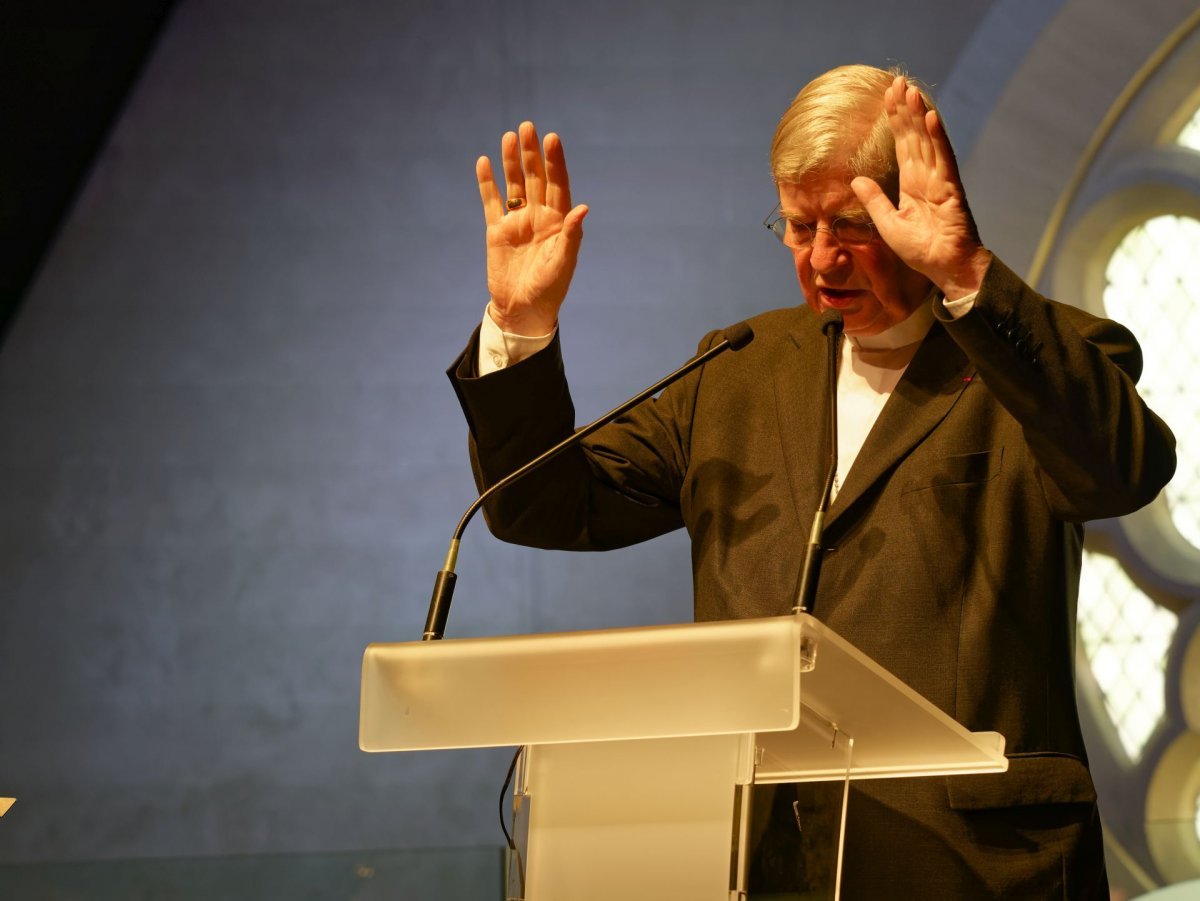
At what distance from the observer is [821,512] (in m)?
1.53

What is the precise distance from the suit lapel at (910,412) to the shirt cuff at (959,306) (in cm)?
26

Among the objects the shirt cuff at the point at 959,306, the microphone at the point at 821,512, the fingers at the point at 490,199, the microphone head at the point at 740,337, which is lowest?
the microphone at the point at 821,512

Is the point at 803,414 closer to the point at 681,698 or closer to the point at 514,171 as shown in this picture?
the point at 514,171

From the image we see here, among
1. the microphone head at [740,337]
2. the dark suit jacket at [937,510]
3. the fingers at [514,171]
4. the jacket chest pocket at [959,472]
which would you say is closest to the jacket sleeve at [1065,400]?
the dark suit jacket at [937,510]

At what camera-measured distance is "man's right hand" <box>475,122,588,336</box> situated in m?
1.83

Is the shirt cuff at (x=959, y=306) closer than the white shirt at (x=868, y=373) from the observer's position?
Yes

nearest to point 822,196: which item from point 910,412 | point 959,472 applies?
point 910,412

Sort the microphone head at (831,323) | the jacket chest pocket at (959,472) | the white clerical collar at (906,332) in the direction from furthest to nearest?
the white clerical collar at (906,332) < the microphone head at (831,323) < the jacket chest pocket at (959,472)

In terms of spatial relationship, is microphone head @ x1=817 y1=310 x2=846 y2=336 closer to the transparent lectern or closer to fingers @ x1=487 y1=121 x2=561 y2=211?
fingers @ x1=487 y1=121 x2=561 y2=211

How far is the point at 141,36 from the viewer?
3.63 metres

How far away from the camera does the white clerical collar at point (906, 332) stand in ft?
6.57

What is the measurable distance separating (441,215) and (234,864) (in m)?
2.18

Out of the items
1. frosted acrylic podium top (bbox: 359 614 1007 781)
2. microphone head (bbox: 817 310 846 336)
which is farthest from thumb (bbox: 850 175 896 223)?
frosted acrylic podium top (bbox: 359 614 1007 781)

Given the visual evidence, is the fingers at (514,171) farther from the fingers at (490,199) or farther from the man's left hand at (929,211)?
the man's left hand at (929,211)
